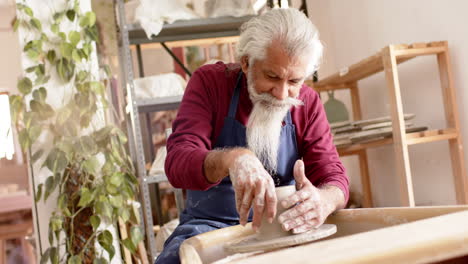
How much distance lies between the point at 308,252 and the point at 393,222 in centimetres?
53

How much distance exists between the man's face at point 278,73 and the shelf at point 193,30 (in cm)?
173

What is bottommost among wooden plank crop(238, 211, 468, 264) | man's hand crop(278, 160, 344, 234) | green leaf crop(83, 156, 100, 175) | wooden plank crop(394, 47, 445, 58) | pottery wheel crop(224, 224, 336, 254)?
pottery wheel crop(224, 224, 336, 254)

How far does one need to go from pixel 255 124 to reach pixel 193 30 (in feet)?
6.46

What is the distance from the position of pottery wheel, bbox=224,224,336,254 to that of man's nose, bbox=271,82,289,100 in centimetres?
46

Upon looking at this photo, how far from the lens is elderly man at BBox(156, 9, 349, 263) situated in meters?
1.29

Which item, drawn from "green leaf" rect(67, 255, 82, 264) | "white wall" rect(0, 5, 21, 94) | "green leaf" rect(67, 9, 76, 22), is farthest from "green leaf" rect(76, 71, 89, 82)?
"white wall" rect(0, 5, 21, 94)

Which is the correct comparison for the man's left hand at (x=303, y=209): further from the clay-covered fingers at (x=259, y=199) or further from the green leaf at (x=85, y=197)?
the green leaf at (x=85, y=197)

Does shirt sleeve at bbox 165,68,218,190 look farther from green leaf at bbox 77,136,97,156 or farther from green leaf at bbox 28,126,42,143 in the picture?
green leaf at bbox 28,126,42,143

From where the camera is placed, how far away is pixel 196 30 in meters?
3.31

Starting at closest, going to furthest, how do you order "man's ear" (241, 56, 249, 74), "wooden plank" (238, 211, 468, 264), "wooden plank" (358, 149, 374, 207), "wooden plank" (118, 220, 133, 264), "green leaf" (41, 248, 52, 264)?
1. "wooden plank" (238, 211, 468, 264)
2. "man's ear" (241, 56, 249, 74)
3. "green leaf" (41, 248, 52, 264)
4. "wooden plank" (118, 220, 133, 264)
5. "wooden plank" (358, 149, 374, 207)

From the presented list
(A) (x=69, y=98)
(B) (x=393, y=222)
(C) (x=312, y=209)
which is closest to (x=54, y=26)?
(A) (x=69, y=98)

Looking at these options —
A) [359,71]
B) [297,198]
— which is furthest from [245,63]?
[359,71]

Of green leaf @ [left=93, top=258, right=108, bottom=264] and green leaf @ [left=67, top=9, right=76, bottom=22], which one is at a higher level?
green leaf @ [left=67, top=9, right=76, bottom=22]

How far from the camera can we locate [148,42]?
3375 mm
